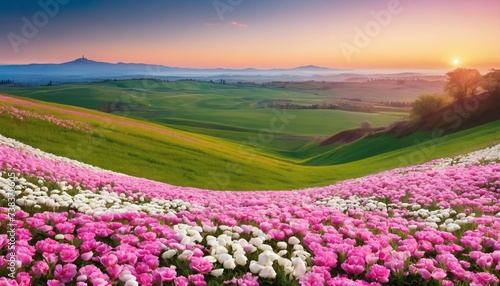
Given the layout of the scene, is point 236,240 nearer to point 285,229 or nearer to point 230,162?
point 285,229

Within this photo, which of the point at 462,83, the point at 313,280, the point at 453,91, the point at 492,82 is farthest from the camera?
the point at 453,91

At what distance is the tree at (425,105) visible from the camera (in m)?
67.8

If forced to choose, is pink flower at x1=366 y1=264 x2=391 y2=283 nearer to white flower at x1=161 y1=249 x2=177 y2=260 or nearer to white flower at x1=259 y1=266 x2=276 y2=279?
white flower at x1=259 y1=266 x2=276 y2=279

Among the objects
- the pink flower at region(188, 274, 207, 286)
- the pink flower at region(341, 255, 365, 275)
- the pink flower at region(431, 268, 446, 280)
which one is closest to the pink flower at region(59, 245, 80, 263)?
the pink flower at region(188, 274, 207, 286)

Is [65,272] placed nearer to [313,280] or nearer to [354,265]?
[313,280]

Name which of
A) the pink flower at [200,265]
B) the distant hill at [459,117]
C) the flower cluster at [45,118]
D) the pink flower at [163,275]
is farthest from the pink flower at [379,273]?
the distant hill at [459,117]

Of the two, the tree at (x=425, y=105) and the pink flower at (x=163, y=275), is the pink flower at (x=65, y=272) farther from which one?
the tree at (x=425, y=105)

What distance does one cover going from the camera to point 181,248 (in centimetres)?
597

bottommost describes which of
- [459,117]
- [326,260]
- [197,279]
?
[197,279]

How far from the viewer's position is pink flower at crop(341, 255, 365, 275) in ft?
18.0

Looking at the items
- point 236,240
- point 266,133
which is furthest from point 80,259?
point 266,133

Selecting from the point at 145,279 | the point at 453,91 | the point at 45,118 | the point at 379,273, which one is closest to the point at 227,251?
the point at 145,279

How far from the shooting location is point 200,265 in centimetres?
539

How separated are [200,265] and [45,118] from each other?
42.1 metres
